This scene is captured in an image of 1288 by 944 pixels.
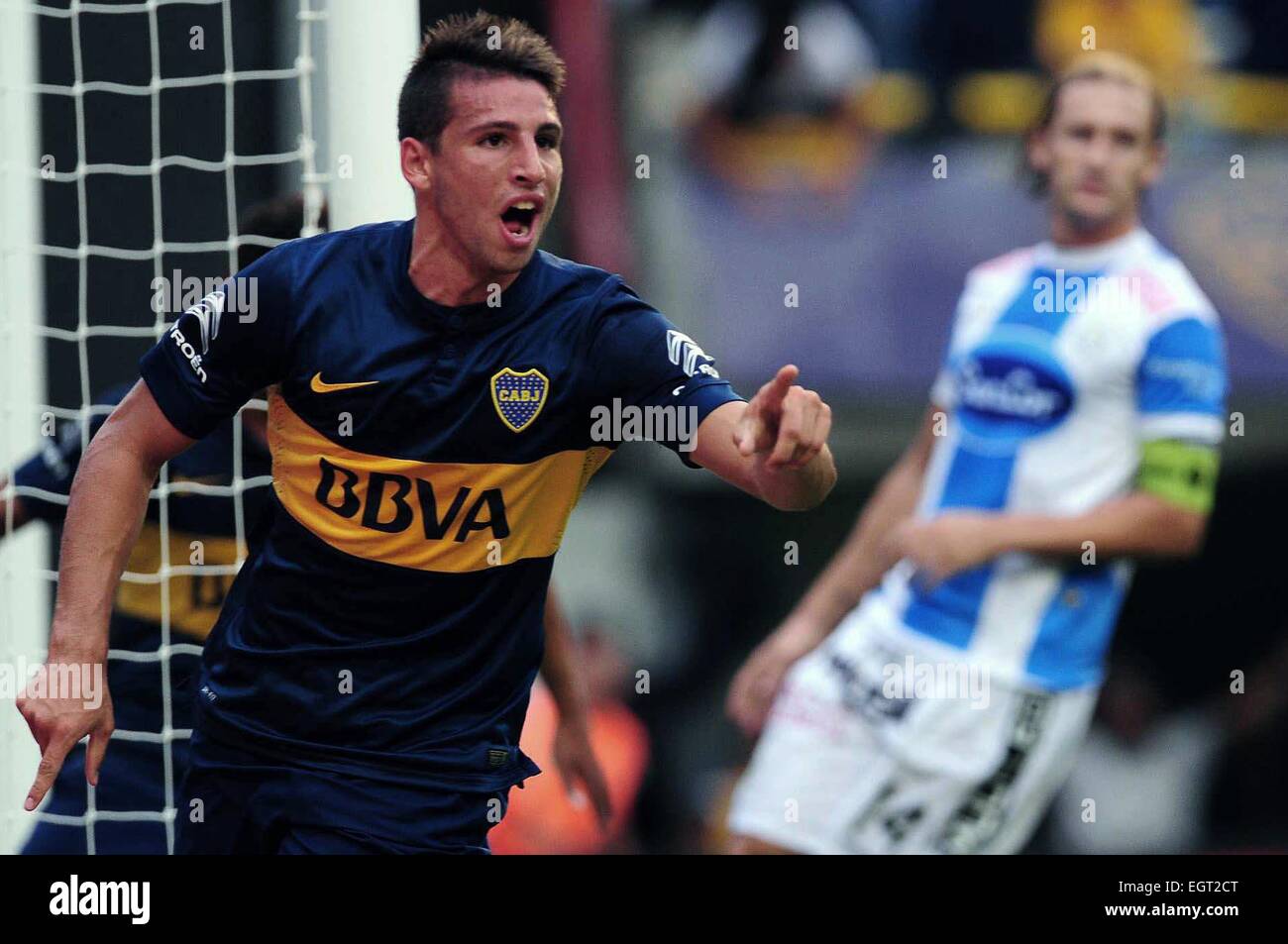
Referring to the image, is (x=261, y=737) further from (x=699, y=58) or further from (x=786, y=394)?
(x=699, y=58)

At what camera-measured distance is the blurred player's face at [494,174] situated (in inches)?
131

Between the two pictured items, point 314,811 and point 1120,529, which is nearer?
point 314,811

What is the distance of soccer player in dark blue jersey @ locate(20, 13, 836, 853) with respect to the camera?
3.34 meters

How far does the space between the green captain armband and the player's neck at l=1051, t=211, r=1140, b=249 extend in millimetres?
577

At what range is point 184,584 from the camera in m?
4.41

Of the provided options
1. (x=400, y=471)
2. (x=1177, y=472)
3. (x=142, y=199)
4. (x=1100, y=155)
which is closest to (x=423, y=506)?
(x=400, y=471)

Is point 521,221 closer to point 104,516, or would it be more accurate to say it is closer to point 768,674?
point 104,516

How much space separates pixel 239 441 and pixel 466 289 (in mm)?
1148

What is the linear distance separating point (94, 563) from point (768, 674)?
80.4 inches

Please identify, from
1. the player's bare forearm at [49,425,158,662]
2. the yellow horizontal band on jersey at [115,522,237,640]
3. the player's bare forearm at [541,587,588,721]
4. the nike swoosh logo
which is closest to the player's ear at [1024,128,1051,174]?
the player's bare forearm at [541,587,588,721]

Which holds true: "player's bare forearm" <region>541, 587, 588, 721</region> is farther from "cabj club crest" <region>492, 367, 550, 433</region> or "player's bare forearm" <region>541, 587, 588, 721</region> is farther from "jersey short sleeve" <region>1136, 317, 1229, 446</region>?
"jersey short sleeve" <region>1136, 317, 1229, 446</region>

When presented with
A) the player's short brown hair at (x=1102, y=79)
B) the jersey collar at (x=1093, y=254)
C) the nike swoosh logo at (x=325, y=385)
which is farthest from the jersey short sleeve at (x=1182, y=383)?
the nike swoosh logo at (x=325, y=385)

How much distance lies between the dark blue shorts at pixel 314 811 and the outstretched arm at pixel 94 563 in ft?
0.71

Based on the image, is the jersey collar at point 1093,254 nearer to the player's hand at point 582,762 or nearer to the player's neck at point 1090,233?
the player's neck at point 1090,233
